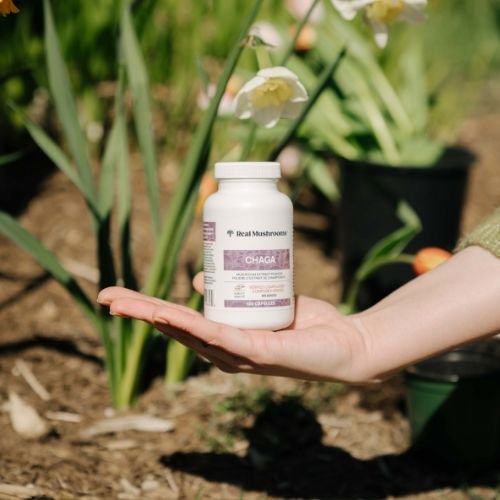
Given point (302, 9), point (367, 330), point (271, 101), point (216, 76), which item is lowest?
point (367, 330)

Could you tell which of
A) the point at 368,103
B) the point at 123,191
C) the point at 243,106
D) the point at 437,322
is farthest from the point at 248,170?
the point at 368,103

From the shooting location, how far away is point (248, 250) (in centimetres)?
124

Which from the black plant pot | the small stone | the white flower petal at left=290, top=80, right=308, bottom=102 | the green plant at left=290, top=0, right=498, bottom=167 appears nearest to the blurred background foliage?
the green plant at left=290, top=0, right=498, bottom=167

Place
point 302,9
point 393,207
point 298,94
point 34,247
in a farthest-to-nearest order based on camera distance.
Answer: point 302,9 → point 393,207 → point 34,247 → point 298,94

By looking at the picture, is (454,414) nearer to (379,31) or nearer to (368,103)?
(379,31)

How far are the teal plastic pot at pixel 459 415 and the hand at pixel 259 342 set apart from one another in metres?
0.47

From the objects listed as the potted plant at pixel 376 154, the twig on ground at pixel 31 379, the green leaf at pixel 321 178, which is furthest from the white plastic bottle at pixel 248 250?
the green leaf at pixel 321 178

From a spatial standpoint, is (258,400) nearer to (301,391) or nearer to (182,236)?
(301,391)

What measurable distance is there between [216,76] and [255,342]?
203cm

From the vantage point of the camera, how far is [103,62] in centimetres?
288

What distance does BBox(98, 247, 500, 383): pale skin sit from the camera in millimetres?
1188

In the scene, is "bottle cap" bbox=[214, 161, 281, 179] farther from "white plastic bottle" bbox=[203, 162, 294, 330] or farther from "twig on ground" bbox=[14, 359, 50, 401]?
"twig on ground" bbox=[14, 359, 50, 401]

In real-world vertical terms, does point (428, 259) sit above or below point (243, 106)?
below

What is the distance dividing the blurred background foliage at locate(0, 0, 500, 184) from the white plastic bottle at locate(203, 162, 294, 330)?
3.50 feet
